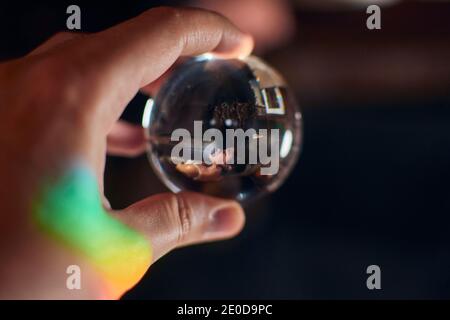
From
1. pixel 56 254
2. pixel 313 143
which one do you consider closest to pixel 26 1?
pixel 313 143

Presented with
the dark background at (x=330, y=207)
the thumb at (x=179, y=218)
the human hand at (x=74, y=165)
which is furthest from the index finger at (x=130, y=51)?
the dark background at (x=330, y=207)

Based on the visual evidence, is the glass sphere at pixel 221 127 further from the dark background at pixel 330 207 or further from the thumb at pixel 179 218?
the dark background at pixel 330 207

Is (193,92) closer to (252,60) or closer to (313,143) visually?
(252,60)

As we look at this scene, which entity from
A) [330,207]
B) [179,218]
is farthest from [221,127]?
[330,207]

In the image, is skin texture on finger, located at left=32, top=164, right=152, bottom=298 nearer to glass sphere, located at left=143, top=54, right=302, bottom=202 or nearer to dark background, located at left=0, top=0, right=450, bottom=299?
glass sphere, located at left=143, top=54, right=302, bottom=202

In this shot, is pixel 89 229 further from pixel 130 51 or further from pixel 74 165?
pixel 130 51

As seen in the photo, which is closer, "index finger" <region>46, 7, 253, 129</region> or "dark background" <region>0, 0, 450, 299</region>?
"index finger" <region>46, 7, 253, 129</region>

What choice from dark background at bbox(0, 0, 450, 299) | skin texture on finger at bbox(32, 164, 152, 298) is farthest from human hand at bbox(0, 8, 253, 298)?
dark background at bbox(0, 0, 450, 299)
